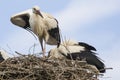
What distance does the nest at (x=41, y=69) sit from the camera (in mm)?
10336

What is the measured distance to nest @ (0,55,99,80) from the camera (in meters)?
10.3

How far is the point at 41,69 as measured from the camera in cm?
1036

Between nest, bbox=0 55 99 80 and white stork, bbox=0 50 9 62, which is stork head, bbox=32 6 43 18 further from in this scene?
nest, bbox=0 55 99 80

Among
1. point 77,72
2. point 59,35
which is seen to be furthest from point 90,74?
point 59,35

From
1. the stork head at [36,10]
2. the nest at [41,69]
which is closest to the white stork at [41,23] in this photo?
the stork head at [36,10]

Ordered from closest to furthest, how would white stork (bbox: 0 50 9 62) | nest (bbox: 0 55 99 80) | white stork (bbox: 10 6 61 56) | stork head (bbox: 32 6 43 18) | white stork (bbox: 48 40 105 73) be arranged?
nest (bbox: 0 55 99 80) < white stork (bbox: 0 50 9 62) < white stork (bbox: 48 40 105 73) < stork head (bbox: 32 6 43 18) < white stork (bbox: 10 6 61 56)

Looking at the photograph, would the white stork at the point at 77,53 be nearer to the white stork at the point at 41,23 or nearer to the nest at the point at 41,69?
the white stork at the point at 41,23

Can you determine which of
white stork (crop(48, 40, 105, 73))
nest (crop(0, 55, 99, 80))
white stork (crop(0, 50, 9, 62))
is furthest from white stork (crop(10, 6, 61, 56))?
nest (crop(0, 55, 99, 80))

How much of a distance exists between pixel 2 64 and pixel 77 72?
47.6 inches

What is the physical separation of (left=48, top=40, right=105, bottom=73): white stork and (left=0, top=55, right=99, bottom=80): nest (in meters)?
0.92

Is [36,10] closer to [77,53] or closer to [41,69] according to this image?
[77,53]

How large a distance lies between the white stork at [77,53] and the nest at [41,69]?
0.92 metres

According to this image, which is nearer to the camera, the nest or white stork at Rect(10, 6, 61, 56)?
the nest

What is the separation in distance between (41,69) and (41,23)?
8.37 ft
